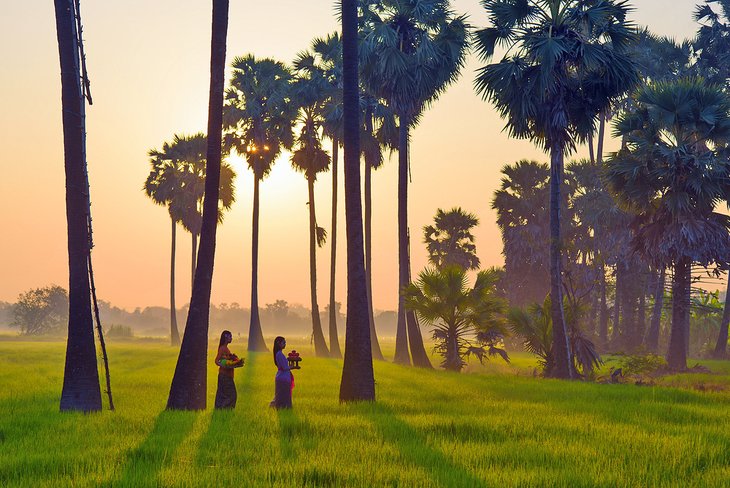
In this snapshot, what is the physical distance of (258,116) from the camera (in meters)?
54.9

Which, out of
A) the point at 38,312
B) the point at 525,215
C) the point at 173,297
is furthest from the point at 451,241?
the point at 38,312

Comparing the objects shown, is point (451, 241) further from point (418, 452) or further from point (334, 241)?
point (418, 452)

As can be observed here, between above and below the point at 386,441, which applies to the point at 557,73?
above

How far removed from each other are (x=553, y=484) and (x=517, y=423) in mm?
5217

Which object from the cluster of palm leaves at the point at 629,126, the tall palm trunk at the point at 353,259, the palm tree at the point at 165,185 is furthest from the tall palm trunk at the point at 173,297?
the tall palm trunk at the point at 353,259

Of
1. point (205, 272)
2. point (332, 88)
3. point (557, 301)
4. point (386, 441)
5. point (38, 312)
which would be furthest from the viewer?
point (38, 312)

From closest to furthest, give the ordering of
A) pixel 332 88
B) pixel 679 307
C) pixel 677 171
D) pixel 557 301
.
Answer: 1. pixel 557 301
2. pixel 677 171
3. pixel 679 307
4. pixel 332 88

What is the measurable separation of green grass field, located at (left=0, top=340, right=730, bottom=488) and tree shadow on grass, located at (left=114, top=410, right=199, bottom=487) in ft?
0.10

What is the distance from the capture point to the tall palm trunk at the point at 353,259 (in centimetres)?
1947

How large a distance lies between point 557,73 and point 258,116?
2950 centimetres

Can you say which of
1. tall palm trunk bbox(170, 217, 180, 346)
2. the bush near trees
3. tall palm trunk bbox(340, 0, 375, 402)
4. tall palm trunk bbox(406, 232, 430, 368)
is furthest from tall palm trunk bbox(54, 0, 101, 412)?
the bush near trees

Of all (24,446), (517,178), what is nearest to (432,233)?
(517,178)

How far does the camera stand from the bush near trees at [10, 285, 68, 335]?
11525cm

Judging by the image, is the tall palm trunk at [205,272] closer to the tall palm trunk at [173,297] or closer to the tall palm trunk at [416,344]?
the tall palm trunk at [416,344]
